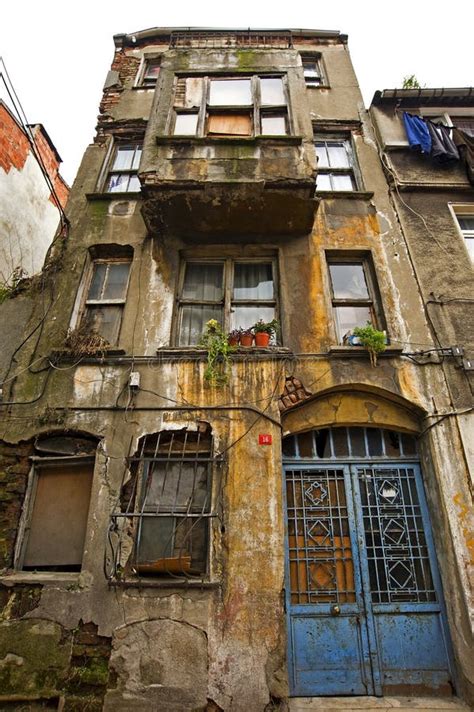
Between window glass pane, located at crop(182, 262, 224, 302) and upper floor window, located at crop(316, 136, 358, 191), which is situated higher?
upper floor window, located at crop(316, 136, 358, 191)

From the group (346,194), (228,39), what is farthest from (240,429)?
(228,39)

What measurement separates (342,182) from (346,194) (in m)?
0.80

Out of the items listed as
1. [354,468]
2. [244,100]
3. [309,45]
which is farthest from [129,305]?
[309,45]

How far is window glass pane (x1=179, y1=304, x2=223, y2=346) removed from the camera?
7301mm

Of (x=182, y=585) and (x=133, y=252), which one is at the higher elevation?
(x=133, y=252)

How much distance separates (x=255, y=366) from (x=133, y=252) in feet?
10.9

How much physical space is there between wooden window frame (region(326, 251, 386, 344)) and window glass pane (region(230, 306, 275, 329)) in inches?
44.6

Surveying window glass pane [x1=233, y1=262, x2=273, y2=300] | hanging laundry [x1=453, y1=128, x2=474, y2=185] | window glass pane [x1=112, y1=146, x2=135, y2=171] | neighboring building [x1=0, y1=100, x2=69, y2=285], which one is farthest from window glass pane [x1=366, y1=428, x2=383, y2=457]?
neighboring building [x1=0, y1=100, x2=69, y2=285]

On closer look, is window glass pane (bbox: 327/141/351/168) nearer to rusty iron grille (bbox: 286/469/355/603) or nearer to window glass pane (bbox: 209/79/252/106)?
window glass pane (bbox: 209/79/252/106)

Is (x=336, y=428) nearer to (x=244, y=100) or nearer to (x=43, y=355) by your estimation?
(x=43, y=355)

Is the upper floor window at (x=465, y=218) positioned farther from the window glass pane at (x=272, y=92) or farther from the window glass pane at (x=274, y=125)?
the window glass pane at (x=272, y=92)

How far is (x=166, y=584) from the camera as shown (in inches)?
210

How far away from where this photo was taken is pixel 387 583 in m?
5.83

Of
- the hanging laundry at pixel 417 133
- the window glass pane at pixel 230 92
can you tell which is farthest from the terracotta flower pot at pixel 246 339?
the hanging laundry at pixel 417 133
